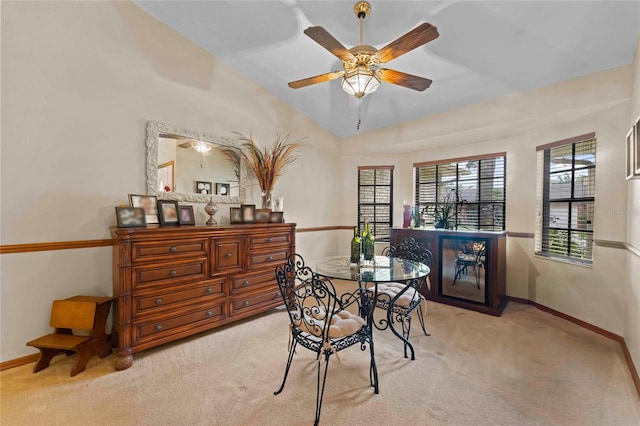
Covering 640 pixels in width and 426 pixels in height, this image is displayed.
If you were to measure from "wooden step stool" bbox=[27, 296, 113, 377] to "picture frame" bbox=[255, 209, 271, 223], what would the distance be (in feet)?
5.60

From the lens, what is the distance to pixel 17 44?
2.27m

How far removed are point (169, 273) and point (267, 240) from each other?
114 cm

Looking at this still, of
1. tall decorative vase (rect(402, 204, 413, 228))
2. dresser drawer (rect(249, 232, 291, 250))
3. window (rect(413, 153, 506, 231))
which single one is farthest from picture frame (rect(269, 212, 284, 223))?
window (rect(413, 153, 506, 231))

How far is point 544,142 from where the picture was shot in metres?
3.76

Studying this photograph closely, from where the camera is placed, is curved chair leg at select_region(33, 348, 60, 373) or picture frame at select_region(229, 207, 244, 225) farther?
picture frame at select_region(229, 207, 244, 225)

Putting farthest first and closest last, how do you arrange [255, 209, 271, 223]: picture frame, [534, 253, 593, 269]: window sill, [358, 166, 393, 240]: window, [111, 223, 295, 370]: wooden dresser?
[358, 166, 393, 240]: window → [255, 209, 271, 223]: picture frame → [534, 253, 593, 269]: window sill → [111, 223, 295, 370]: wooden dresser

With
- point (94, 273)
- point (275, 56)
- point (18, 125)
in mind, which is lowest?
point (94, 273)

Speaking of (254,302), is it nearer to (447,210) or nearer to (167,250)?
(167,250)

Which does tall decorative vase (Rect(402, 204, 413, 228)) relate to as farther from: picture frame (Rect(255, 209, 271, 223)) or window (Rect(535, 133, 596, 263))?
picture frame (Rect(255, 209, 271, 223))

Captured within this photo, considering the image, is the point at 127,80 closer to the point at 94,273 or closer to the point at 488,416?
the point at 94,273

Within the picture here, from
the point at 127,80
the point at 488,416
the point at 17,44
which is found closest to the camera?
the point at 488,416

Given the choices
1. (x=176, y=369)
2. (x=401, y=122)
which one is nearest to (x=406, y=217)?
(x=401, y=122)

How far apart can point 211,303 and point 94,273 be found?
1.13m

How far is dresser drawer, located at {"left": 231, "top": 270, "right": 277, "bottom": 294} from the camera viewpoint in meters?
3.12
